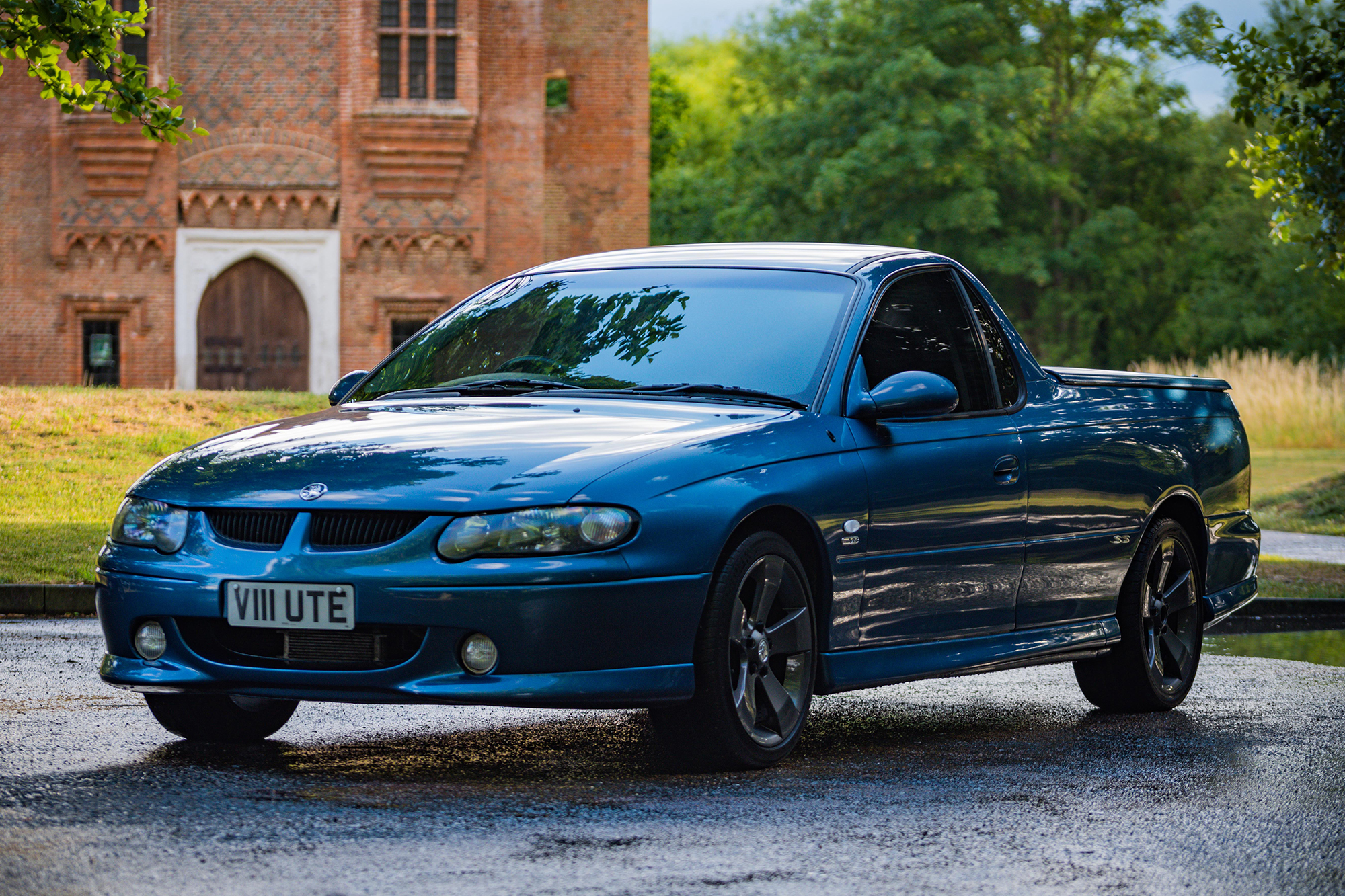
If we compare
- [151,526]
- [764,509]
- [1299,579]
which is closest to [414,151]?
[1299,579]

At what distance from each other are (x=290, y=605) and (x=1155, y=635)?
4.22m

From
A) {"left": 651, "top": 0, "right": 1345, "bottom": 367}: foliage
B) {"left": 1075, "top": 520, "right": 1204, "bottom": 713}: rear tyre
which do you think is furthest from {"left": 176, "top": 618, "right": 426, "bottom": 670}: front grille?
{"left": 651, "top": 0, "right": 1345, "bottom": 367}: foliage

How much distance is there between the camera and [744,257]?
7.02m

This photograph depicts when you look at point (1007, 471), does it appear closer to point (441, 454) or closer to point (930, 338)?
point (930, 338)

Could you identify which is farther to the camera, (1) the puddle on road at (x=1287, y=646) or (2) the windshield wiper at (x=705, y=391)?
(1) the puddle on road at (x=1287, y=646)

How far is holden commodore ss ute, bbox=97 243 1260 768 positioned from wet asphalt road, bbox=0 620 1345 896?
294mm

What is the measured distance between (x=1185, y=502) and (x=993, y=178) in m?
49.4

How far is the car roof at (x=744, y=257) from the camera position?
6.95 m

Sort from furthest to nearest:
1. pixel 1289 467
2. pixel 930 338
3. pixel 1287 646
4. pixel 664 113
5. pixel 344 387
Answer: pixel 664 113
pixel 1289 467
pixel 1287 646
pixel 344 387
pixel 930 338

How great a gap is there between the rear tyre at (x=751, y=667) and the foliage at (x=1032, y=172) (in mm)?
46850

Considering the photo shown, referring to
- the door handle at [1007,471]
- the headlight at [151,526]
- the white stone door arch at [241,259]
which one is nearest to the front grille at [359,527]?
the headlight at [151,526]

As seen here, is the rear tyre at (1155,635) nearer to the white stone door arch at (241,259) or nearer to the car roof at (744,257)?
the car roof at (744,257)

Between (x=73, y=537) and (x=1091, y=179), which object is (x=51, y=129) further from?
(x=1091, y=179)

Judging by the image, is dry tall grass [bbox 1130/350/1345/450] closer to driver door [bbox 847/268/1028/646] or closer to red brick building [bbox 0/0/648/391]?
red brick building [bbox 0/0/648/391]
